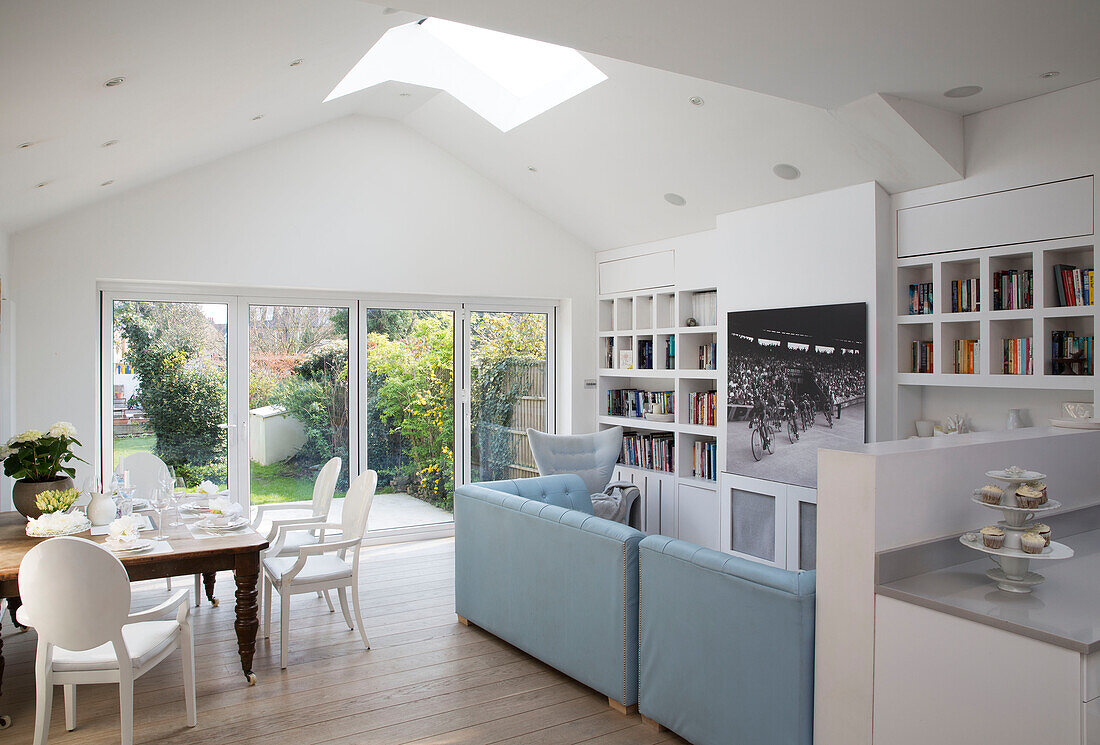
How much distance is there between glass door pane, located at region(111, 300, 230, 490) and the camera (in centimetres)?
567

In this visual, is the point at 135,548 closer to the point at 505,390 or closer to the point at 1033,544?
the point at 1033,544

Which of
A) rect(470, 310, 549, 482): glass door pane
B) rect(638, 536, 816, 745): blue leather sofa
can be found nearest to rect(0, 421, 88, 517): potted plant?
rect(638, 536, 816, 745): blue leather sofa

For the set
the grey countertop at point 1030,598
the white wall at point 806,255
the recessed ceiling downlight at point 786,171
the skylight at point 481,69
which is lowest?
the grey countertop at point 1030,598

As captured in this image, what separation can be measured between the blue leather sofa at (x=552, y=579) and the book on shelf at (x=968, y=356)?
7.66ft

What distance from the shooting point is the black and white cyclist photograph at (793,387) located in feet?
15.3

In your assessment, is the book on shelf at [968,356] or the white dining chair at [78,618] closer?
the white dining chair at [78,618]

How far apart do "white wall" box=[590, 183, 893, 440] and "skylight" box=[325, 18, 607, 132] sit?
1.54 metres

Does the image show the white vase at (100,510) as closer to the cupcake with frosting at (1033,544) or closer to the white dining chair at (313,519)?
the white dining chair at (313,519)

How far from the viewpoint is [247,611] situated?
3633mm

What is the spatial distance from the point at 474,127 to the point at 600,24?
10.7 ft

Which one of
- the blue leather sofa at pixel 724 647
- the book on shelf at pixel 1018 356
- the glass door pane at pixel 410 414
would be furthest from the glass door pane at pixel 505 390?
the book on shelf at pixel 1018 356

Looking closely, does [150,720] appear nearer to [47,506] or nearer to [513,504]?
[47,506]

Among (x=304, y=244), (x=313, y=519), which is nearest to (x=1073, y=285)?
(x=313, y=519)

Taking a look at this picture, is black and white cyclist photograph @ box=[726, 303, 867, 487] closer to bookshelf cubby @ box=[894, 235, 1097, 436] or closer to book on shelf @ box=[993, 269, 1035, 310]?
bookshelf cubby @ box=[894, 235, 1097, 436]
